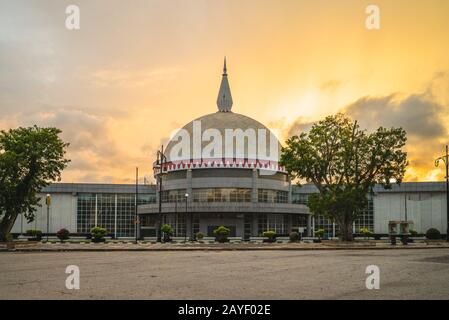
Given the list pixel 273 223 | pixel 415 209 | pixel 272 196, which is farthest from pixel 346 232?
pixel 415 209

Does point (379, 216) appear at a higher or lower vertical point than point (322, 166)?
lower

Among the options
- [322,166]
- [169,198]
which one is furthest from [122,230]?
[322,166]

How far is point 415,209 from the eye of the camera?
A: 292 feet

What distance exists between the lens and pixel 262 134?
3388 inches

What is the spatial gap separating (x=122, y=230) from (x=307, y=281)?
79.3 metres

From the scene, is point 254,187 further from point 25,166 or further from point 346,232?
point 25,166

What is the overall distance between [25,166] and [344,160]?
97.6 feet

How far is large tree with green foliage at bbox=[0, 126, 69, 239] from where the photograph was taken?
4822cm

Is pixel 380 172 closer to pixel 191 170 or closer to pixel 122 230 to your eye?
pixel 191 170

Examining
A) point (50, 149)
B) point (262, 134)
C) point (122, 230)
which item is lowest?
point (122, 230)

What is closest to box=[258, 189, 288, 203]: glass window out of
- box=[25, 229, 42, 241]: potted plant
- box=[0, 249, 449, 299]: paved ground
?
box=[25, 229, 42, 241]: potted plant
